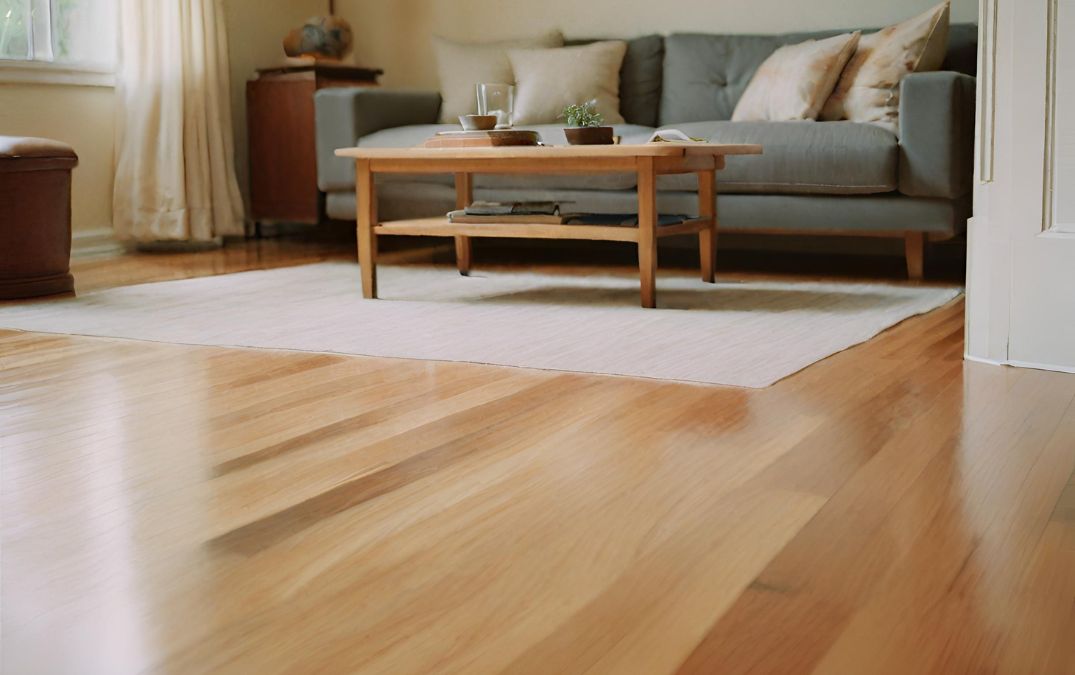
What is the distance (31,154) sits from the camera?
11.5ft

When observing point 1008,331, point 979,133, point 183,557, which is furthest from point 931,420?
point 183,557

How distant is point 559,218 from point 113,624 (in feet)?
7.44

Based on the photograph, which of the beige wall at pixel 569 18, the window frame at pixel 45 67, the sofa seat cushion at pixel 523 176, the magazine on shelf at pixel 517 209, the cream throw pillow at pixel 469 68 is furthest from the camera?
the cream throw pillow at pixel 469 68

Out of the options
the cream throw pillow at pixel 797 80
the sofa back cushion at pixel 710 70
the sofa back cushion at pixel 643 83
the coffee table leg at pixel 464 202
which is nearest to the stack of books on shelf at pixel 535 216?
the coffee table leg at pixel 464 202

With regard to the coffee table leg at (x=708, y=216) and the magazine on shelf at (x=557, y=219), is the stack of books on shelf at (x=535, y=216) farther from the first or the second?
the coffee table leg at (x=708, y=216)

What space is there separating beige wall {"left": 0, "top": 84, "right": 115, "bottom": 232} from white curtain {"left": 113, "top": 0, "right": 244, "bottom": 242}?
0.07 meters

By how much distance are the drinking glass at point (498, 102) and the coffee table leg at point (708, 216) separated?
59 centimetres

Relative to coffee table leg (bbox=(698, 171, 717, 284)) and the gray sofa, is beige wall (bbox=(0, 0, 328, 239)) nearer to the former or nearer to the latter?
the gray sofa

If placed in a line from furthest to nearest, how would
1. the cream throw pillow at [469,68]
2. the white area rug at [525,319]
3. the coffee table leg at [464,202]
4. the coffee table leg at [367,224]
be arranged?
1. the cream throw pillow at [469,68]
2. the coffee table leg at [464,202]
3. the coffee table leg at [367,224]
4. the white area rug at [525,319]

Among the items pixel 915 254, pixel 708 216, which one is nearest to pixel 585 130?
pixel 708 216

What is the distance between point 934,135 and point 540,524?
2652 millimetres

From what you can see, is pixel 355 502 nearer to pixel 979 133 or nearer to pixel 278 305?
pixel 979 133

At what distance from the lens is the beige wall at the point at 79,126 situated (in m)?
4.64

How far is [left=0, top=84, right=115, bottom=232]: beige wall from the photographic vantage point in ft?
15.2
